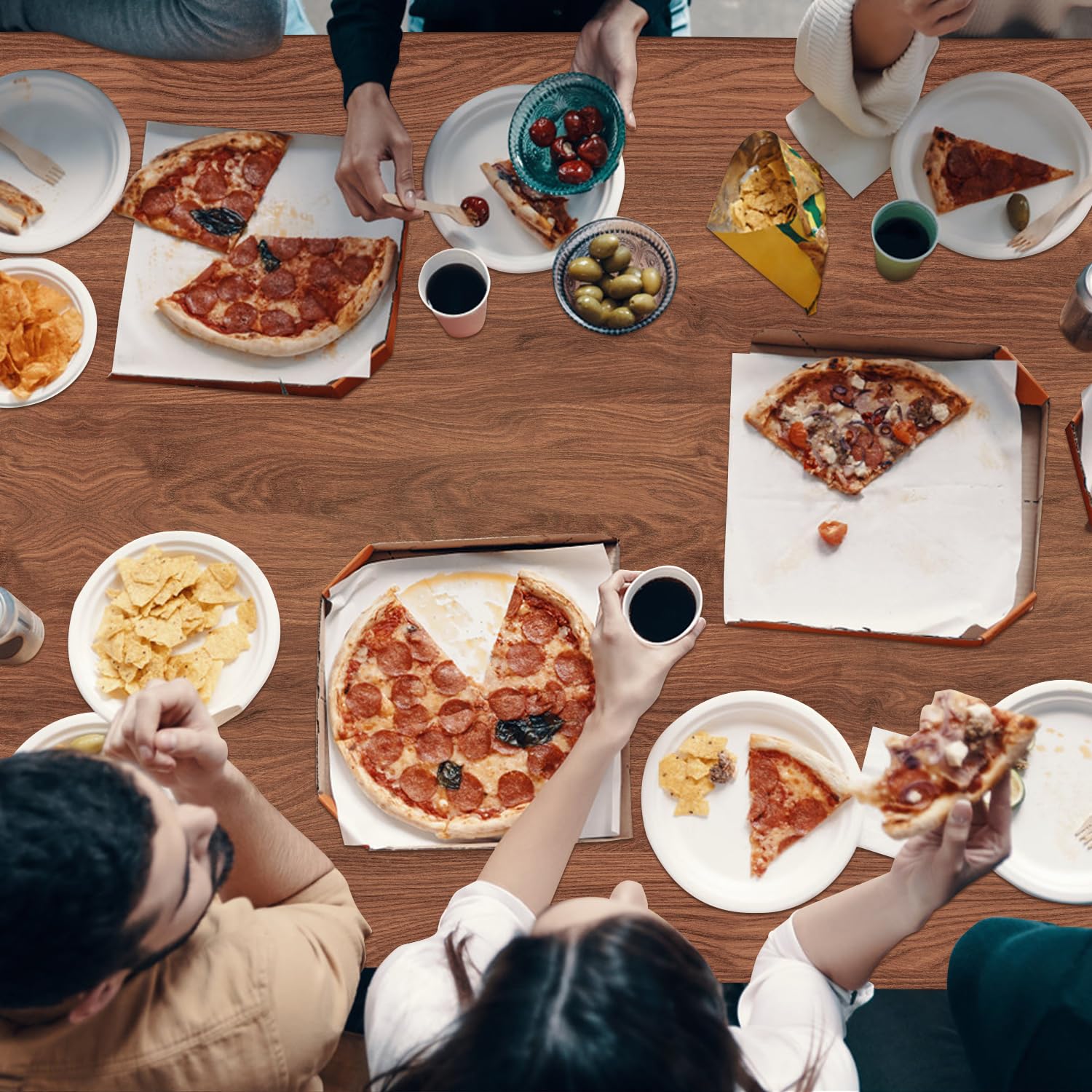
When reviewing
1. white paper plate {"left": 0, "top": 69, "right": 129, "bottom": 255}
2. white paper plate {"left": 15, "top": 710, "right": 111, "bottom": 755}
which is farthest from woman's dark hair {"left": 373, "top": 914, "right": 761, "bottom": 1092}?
white paper plate {"left": 0, "top": 69, "right": 129, "bottom": 255}

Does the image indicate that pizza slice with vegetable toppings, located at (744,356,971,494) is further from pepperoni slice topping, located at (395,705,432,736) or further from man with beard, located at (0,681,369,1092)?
man with beard, located at (0,681,369,1092)

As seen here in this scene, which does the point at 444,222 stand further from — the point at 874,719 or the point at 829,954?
the point at 829,954

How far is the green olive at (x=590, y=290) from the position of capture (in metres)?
2.41

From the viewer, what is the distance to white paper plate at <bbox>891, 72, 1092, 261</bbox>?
2.49m

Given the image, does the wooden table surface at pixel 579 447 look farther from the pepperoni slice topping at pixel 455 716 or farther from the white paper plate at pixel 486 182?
the pepperoni slice topping at pixel 455 716

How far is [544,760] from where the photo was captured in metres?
2.36

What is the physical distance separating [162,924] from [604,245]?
1.80 metres

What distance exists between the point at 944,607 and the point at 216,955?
1835mm

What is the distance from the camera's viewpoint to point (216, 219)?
105 inches

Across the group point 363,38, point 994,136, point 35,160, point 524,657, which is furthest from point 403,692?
point 994,136

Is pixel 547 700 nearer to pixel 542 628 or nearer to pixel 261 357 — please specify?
pixel 542 628

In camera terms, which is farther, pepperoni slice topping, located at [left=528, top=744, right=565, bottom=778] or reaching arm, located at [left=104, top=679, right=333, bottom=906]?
pepperoni slice topping, located at [left=528, top=744, right=565, bottom=778]

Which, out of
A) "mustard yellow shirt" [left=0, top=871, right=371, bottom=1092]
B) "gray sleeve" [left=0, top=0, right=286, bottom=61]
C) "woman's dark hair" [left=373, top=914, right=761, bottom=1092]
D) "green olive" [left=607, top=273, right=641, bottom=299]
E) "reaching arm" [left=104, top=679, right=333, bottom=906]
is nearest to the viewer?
"woman's dark hair" [left=373, top=914, right=761, bottom=1092]

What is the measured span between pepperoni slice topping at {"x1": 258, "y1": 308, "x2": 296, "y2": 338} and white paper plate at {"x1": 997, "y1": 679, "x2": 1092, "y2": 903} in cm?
208
